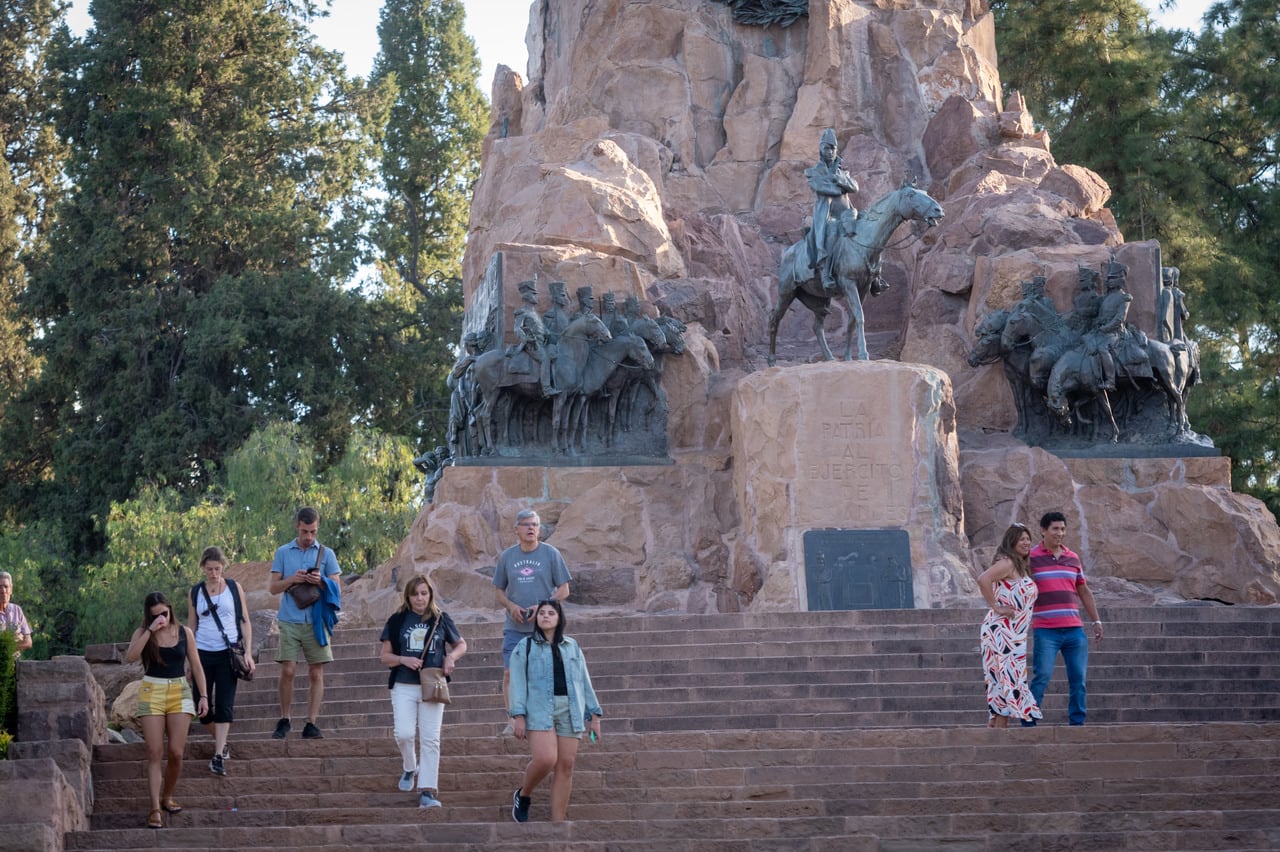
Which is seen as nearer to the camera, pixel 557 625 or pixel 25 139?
pixel 557 625

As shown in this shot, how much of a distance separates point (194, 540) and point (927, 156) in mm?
13314

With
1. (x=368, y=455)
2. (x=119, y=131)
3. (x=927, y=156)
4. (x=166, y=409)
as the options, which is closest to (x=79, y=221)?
(x=119, y=131)

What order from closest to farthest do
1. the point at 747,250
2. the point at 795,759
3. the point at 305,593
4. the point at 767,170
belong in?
the point at 795,759
the point at 305,593
the point at 747,250
the point at 767,170

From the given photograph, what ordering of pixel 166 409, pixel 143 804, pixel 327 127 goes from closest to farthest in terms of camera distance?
pixel 143 804 < pixel 166 409 < pixel 327 127

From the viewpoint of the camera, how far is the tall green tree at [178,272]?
35719 mm

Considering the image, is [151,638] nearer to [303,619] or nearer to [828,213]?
[303,619]

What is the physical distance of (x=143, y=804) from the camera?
11.9 m

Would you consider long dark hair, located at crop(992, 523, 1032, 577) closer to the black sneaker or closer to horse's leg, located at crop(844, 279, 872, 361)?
the black sneaker

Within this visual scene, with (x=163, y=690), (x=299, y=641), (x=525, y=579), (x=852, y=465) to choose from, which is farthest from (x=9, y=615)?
(x=852, y=465)

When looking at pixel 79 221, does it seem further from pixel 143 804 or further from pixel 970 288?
pixel 143 804

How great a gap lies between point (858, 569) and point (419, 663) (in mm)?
8567

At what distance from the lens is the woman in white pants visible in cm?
1135

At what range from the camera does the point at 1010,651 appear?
484 inches

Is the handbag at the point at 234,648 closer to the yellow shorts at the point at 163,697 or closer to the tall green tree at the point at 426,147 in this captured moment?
the yellow shorts at the point at 163,697
